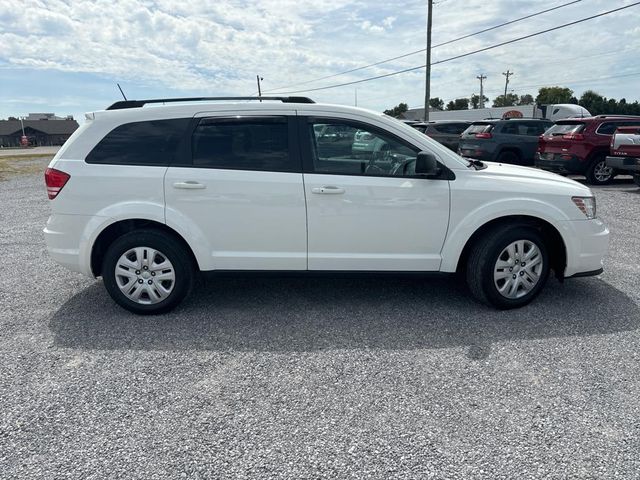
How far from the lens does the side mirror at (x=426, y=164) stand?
3.73 meters

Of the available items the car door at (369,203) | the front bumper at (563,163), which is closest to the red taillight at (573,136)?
the front bumper at (563,163)

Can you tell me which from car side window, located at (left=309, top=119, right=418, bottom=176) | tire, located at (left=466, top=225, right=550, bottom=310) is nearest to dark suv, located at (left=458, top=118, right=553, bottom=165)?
tire, located at (left=466, top=225, right=550, bottom=310)

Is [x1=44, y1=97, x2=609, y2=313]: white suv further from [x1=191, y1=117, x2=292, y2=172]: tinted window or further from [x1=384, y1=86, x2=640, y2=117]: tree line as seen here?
[x1=384, y1=86, x2=640, y2=117]: tree line

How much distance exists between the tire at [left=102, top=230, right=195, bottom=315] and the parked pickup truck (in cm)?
1067

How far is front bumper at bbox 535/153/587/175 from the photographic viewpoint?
11.5 meters

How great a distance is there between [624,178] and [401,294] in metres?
12.2

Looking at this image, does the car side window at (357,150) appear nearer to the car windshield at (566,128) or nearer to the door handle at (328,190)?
the door handle at (328,190)

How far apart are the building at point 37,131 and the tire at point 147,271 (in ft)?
306

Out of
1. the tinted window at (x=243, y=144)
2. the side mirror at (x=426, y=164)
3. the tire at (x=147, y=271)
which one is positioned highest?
the tinted window at (x=243, y=144)

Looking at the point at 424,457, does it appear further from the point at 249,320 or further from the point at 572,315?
the point at 572,315

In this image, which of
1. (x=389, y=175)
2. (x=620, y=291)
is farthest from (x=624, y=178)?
(x=389, y=175)

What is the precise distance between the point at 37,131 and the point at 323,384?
101 meters

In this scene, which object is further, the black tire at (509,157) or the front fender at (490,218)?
the black tire at (509,157)

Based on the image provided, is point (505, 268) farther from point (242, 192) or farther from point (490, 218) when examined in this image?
point (242, 192)
